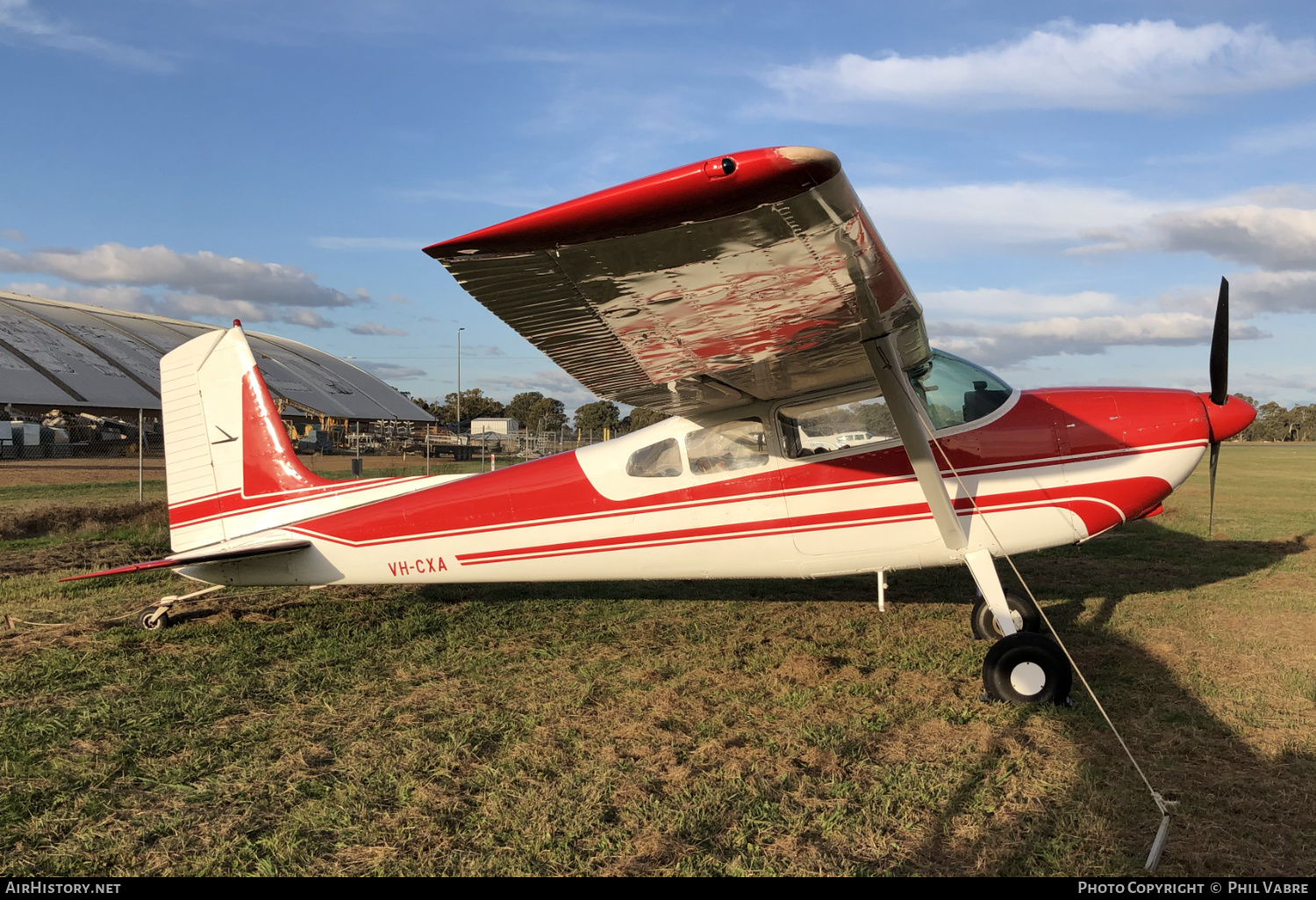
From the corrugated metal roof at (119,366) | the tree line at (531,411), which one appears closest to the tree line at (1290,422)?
the tree line at (531,411)

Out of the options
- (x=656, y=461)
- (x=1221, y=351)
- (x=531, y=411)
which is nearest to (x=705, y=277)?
(x=656, y=461)

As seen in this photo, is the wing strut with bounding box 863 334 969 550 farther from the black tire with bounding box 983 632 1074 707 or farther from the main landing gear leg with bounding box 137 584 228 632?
the main landing gear leg with bounding box 137 584 228 632

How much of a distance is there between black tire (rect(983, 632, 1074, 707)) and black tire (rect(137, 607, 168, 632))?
20.3ft

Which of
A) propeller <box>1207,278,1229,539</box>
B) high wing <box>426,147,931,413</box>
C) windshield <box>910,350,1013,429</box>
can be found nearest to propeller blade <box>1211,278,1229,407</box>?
propeller <box>1207,278,1229,539</box>

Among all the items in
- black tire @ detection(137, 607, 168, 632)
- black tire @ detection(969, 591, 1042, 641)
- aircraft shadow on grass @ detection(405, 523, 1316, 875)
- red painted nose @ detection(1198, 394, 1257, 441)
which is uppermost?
red painted nose @ detection(1198, 394, 1257, 441)

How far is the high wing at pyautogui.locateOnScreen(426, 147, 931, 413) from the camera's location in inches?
98.3

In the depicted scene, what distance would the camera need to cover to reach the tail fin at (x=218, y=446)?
6414mm

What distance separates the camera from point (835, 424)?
5.52 m

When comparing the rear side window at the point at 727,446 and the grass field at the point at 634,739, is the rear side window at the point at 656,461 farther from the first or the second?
the grass field at the point at 634,739

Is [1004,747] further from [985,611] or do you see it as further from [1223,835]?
[985,611]

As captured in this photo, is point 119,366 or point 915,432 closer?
point 915,432

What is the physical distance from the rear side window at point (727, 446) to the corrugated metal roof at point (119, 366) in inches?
1342

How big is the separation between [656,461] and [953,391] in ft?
7.28

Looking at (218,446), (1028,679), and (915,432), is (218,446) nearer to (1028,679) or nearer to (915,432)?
(915,432)
